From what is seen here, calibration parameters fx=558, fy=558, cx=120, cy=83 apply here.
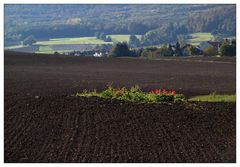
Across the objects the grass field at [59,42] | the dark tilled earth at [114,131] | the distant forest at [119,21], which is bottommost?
the dark tilled earth at [114,131]

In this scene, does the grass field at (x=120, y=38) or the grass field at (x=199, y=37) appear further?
the grass field at (x=120, y=38)

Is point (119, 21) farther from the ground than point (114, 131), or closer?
farther from the ground

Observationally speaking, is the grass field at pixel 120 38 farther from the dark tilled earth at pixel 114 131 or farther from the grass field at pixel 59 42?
the dark tilled earth at pixel 114 131

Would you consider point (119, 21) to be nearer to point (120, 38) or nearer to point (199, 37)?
point (120, 38)

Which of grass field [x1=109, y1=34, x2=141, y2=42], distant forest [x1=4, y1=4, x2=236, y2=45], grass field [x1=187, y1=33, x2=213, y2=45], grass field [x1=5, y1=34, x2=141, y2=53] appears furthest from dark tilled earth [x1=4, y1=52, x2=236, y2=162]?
grass field [x1=187, y1=33, x2=213, y2=45]

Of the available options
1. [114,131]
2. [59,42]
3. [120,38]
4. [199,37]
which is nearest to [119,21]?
[120,38]

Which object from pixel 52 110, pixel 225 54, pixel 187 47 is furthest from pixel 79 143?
pixel 187 47

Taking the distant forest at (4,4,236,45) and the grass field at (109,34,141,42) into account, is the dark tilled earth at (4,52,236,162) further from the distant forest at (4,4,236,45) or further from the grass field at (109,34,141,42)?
the grass field at (109,34,141,42)

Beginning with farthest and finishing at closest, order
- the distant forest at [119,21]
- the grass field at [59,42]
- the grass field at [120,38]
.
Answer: the grass field at [120,38], the distant forest at [119,21], the grass field at [59,42]

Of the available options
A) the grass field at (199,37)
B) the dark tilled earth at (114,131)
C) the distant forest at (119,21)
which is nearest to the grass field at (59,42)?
the distant forest at (119,21)

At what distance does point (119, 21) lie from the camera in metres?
122

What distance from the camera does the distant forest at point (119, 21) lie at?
88875 millimetres

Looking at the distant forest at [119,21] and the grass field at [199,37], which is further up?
the distant forest at [119,21]

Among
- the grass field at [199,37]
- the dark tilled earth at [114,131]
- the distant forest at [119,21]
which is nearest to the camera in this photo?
the dark tilled earth at [114,131]
